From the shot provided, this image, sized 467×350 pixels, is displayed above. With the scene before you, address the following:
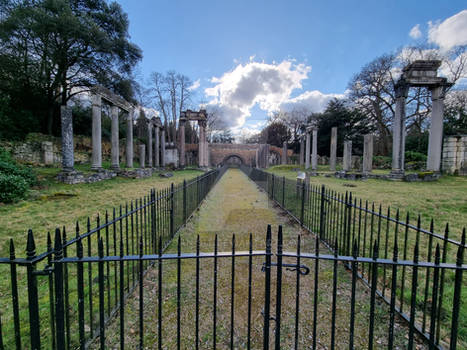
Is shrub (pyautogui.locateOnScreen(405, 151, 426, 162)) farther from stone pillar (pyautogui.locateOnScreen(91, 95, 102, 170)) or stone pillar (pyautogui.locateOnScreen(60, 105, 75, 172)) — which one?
stone pillar (pyautogui.locateOnScreen(60, 105, 75, 172))

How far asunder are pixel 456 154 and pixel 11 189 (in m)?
24.7

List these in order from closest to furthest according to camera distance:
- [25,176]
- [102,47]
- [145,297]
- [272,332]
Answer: [272,332] < [145,297] < [25,176] < [102,47]

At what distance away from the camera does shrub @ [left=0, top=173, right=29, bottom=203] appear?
7.24 m

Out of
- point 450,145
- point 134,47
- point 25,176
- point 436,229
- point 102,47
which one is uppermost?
point 134,47

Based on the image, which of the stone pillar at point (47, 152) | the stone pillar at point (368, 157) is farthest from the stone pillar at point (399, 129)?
the stone pillar at point (47, 152)

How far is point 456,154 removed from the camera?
15.5 meters

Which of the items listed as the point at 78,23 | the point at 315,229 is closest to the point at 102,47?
the point at 78,23

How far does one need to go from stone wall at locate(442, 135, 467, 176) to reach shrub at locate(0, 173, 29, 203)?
24.3 m

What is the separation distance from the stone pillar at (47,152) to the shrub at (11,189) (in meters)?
11.7

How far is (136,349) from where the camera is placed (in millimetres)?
2152

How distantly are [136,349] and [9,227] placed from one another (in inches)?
202

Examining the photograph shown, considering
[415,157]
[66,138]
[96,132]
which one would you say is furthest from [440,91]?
[66,138]

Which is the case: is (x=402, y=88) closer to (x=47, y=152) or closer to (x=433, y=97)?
(x=433, y=97)

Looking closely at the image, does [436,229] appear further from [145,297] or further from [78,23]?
[78,23]
